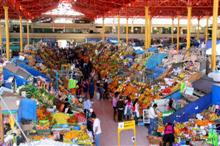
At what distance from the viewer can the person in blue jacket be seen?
795 centimetres

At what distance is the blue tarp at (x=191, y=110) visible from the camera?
10.8 m

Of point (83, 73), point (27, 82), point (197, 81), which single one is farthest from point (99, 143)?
point (83, 73)

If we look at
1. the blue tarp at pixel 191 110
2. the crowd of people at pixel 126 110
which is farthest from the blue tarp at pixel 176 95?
the blue tarp at pixel 191 110

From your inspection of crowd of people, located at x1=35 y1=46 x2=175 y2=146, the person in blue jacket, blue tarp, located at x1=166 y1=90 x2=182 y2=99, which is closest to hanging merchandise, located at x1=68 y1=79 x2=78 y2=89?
crowd of people, located at x1=35 y1=46 x2=175 y2=146

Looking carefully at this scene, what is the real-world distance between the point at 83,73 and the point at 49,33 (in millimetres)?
28922

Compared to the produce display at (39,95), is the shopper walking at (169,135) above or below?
below

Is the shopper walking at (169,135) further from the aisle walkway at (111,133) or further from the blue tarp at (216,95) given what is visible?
the blue tarp at (216,95)

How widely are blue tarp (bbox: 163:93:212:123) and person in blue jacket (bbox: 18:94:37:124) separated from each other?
4368mm

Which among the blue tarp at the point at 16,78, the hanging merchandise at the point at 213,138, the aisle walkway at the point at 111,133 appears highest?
the blue tarp at the point at 16,78

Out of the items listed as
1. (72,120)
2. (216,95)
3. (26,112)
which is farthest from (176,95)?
(26,112)

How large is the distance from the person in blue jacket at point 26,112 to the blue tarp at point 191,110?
172 inches

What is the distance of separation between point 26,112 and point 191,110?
5.37m

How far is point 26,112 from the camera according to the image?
8.12 m

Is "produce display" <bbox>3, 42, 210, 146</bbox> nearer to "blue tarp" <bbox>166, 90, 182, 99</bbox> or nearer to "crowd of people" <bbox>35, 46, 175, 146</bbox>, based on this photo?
"blue tarp" <bbox>166, 90, 182, 99</bbox>
